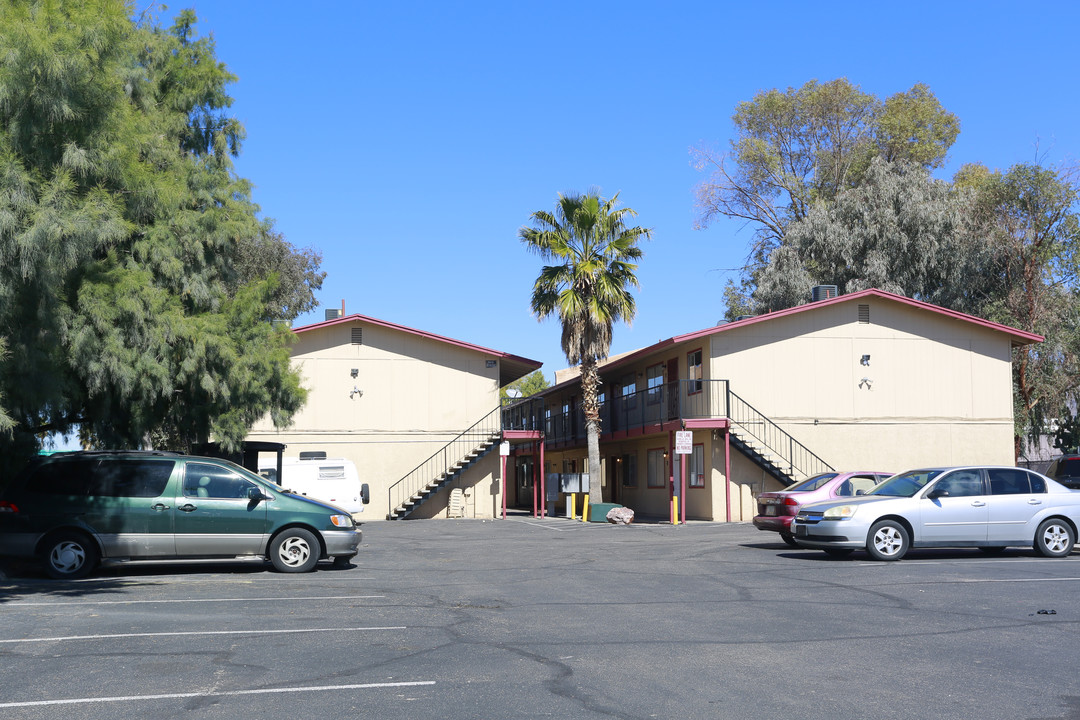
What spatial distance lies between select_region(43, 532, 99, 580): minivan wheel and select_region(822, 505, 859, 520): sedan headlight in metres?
10.4

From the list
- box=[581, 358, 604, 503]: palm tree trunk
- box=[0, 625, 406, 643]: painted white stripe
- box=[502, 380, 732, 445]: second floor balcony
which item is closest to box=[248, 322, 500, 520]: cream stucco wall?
box=[502, 380, 732, 445]: second floor balcony

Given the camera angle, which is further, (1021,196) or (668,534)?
(1021,196)

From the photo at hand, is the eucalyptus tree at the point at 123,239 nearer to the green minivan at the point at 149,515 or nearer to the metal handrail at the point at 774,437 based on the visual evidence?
the green minivan at the point at 149,515

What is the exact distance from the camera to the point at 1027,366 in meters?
37.4

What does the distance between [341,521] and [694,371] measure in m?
17.9

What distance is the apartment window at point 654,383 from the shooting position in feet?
108

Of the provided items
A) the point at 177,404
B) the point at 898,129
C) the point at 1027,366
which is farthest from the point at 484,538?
the point at 898,129

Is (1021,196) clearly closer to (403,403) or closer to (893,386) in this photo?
(893,386)

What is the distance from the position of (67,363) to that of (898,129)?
39852mm

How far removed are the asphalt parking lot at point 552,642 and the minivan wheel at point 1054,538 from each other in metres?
0.65

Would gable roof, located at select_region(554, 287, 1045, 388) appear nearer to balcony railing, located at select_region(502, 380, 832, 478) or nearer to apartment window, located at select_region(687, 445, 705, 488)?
balcony railing, located at select_region(502, 380, 832, 478)

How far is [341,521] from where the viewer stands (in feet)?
49.2

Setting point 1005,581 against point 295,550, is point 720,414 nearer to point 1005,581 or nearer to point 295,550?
point 1005,581

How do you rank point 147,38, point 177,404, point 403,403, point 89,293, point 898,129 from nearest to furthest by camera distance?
point 89,293, point 147,38, point 177,404, point 403,403, point 898,129
